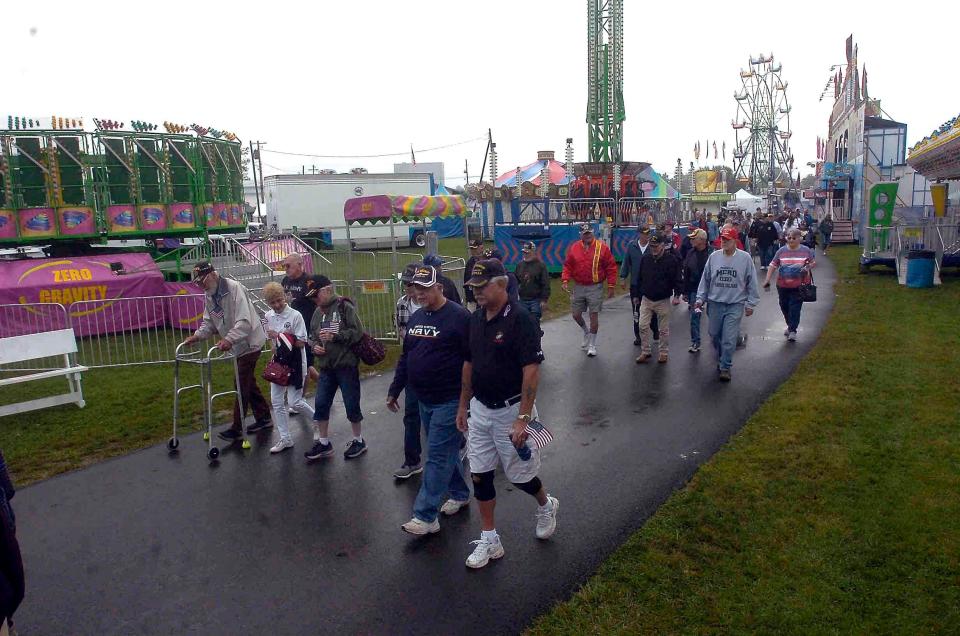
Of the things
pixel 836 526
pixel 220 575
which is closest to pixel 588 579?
pixel 836 526

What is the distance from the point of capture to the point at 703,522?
4664mm

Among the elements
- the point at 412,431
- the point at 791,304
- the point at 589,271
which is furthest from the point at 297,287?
the point at 791,304

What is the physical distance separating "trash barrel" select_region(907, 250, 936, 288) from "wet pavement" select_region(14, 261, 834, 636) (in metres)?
9.71

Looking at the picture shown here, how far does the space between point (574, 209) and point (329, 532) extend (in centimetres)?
2091

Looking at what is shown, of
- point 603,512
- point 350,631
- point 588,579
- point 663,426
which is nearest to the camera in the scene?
point 350,631

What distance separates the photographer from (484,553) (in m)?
4.31

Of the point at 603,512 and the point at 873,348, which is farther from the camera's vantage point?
the point at 873,348

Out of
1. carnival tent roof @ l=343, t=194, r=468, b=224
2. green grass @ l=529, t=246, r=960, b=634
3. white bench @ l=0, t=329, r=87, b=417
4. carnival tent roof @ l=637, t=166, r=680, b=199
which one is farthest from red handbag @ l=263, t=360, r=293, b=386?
carnival tent roof @ l=637, t=166, r=680, b=199

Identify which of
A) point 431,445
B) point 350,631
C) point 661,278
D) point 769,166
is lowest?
point 350,631

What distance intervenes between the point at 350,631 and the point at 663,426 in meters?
4.03

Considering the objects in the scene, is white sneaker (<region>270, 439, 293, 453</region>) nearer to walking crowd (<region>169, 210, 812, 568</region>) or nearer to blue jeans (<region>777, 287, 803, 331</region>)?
walking crowd (<region>169, 210, 812, 568</region>)

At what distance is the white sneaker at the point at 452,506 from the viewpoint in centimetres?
509

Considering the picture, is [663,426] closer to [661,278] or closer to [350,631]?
[661,278]

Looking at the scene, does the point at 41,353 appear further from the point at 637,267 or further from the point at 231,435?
the point at 637,267
